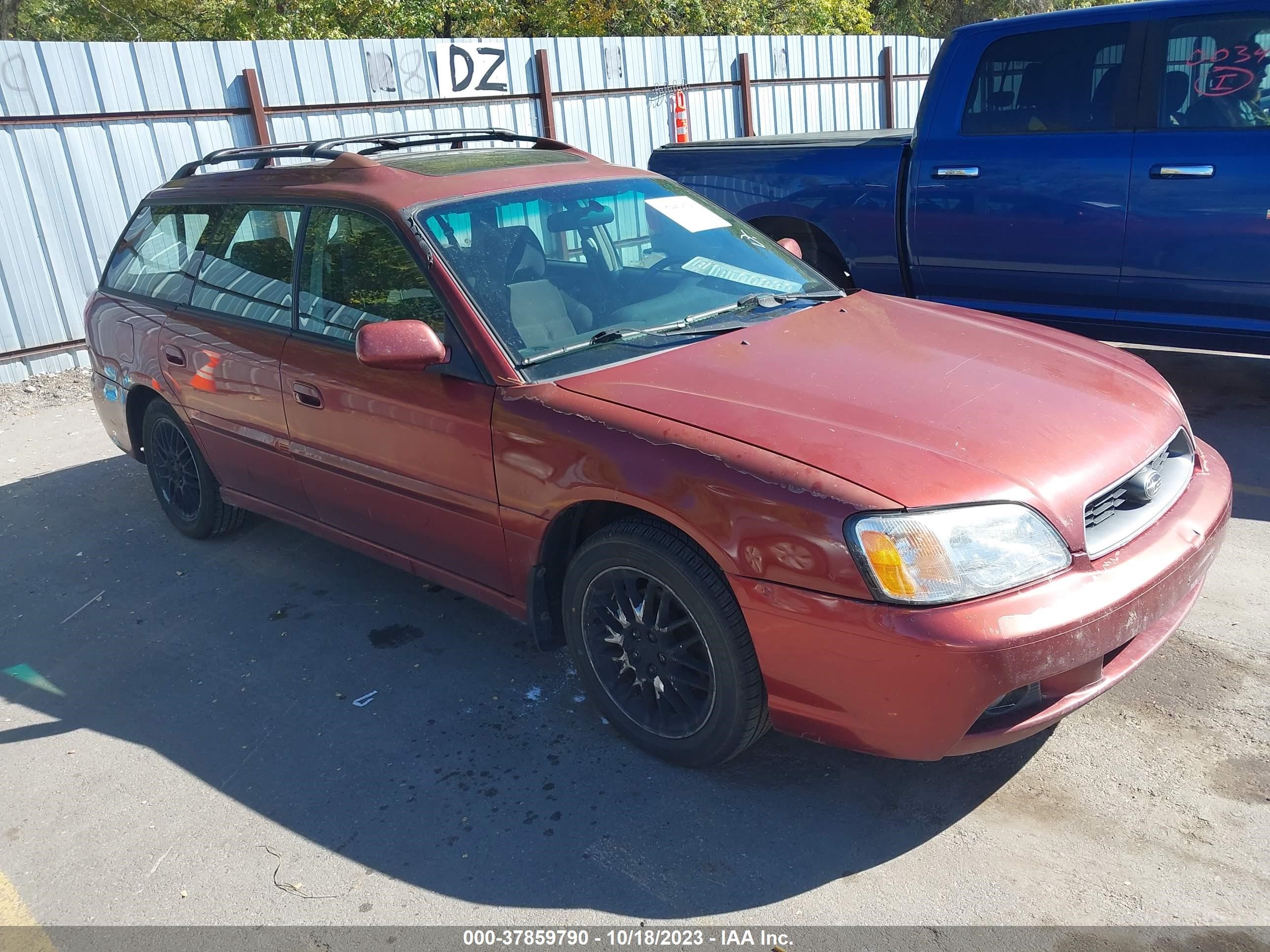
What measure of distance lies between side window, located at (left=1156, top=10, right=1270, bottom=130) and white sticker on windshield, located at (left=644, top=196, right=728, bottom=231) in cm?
272

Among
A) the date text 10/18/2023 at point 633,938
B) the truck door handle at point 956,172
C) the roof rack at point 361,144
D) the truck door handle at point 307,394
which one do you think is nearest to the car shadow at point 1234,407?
the truck door handle at point 956,172

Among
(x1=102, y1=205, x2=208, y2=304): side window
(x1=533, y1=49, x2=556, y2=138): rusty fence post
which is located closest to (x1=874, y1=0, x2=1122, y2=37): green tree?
(x1=533, y1=49, x2=556, y2=138): rusty fence post

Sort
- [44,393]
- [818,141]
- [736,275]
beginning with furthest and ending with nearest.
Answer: [44,393]
[818,141]
[736,275]

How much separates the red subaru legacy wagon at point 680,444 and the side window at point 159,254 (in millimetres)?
28

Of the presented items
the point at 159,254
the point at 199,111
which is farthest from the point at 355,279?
the point at 199,111

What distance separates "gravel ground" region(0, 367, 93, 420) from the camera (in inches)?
309

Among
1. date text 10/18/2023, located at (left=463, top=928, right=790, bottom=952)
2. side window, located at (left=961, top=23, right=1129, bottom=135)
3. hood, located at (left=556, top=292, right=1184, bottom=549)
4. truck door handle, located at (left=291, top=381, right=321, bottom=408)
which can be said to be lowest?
date text 10/18/2023, located at (left=463, top=928, right=790, bottom=952)

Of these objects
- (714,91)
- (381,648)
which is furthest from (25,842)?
(714,91)

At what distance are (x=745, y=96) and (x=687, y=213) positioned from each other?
10.1 meters

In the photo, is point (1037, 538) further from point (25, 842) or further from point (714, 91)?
point (714, 91)

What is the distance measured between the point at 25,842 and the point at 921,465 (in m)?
2.81

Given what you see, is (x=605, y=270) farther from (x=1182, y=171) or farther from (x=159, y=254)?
(x=1182, y=171)

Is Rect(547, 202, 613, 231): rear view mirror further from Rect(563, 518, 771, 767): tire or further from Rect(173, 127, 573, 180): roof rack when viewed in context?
Rect(563, 518, 771, 767): tire

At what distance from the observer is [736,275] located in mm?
3986
